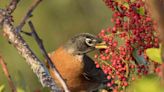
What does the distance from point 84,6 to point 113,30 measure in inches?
370

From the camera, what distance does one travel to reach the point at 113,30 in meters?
2.67

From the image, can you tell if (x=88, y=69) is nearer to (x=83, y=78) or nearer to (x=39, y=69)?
(x=83, y=78)

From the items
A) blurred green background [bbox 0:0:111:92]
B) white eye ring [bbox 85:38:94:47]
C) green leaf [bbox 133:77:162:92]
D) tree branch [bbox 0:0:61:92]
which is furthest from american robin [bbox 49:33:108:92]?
blurred green background [bbox 0:0:111:92]

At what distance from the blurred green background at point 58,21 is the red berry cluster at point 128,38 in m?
8.33

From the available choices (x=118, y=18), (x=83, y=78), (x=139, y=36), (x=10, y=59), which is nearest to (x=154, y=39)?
(x=139, y=36)

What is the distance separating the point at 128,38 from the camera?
2.46 metres

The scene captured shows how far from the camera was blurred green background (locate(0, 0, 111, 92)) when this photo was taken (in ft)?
37.2

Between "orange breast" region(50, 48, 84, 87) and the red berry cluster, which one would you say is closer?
the red berry cluster

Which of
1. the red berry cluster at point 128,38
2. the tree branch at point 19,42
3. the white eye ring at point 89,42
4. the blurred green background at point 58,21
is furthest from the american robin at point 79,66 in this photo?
the blurred green background at point 58,21

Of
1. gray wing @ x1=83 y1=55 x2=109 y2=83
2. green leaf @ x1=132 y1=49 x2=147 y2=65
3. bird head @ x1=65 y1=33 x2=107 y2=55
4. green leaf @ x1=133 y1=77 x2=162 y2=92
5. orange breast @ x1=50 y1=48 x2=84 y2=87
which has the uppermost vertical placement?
green leaf @ x1=133 y1=77 x2=162 y2=92

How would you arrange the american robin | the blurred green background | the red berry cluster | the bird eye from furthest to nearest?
1. the blurred green background
2. the american robin
3. the bird eye
4. the red berry cluster

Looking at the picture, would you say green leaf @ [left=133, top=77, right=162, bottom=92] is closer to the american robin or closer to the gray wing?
the american robin

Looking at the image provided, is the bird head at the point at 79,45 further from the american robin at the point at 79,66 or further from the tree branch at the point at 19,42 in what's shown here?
the tree branch at the point at 19,42

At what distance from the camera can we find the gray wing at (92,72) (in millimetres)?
5320
